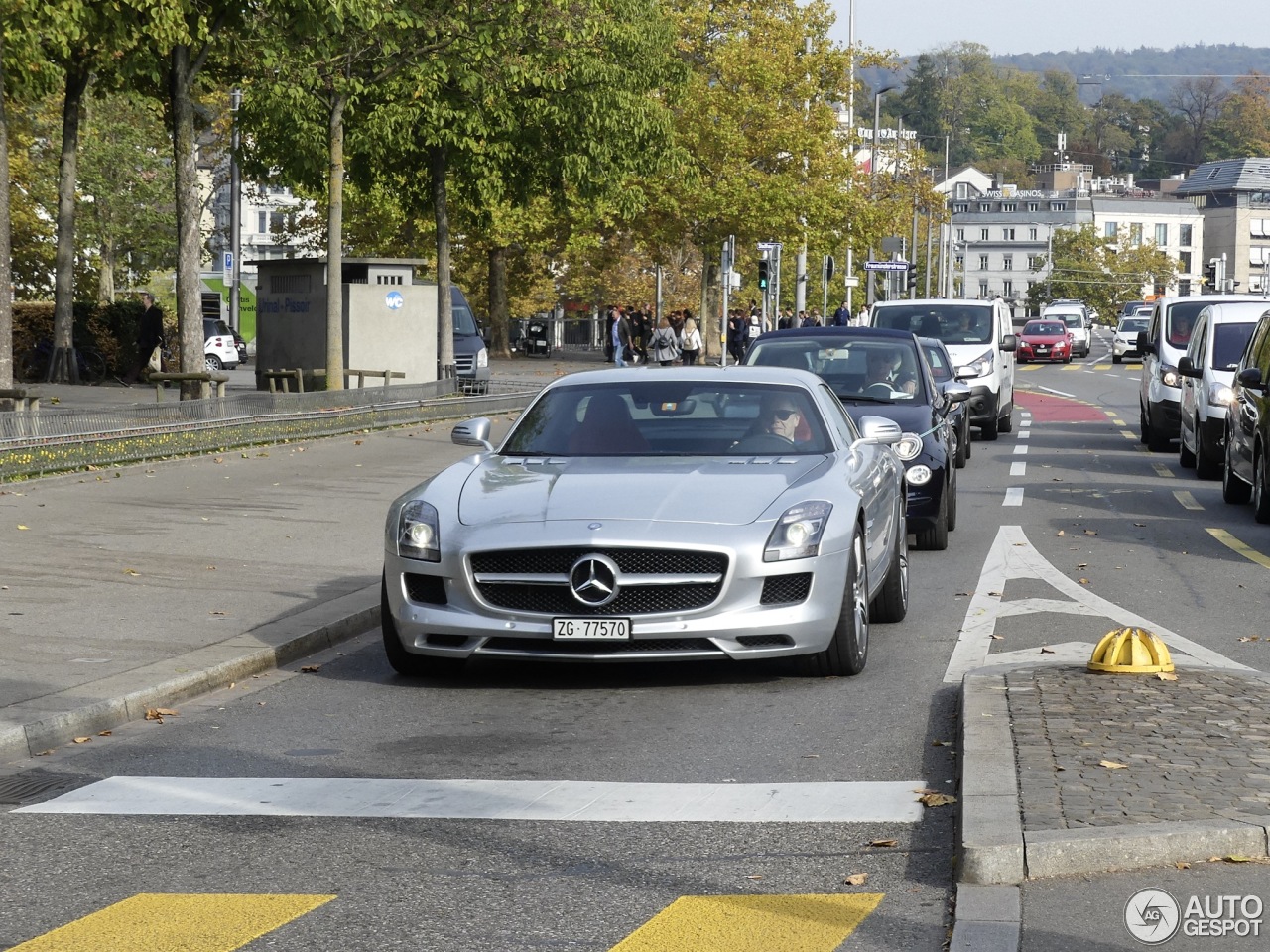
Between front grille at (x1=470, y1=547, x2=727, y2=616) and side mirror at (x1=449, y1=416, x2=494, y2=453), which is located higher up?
side mirror at (x1=449, y1=416, x2=494, y2=453)

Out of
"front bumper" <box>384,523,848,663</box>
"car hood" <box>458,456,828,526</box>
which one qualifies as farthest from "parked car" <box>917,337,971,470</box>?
"front bumper" <box>384,523,848,663</box>

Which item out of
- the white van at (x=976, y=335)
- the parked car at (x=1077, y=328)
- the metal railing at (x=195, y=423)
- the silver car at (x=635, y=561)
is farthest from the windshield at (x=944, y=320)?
the parked car at (x=1077, y=328)

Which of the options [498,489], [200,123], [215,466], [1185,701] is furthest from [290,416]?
[1185,701]

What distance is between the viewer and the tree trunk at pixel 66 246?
32281mm

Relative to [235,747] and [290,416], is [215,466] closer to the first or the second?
[290,416]

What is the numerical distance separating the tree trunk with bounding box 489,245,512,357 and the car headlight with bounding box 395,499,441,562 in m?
54.2

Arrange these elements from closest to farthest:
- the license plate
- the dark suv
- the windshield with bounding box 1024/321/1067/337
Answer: the license plate
the dark suv
the windshield with bounding box 1024/321/1067/337

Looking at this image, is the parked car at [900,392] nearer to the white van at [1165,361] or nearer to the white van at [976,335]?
the white van at [1165,361]

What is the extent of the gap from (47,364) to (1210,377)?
23350mm

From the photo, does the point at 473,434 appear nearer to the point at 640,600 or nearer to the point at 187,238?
the point at 640,600

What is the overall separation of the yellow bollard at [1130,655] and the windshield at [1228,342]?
13868 mm

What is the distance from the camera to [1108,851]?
204 inches

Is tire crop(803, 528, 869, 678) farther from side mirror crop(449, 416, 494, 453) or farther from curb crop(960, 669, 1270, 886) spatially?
curb crop(960, 669, 1270, 886)

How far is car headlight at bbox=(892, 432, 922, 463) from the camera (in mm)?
13766
